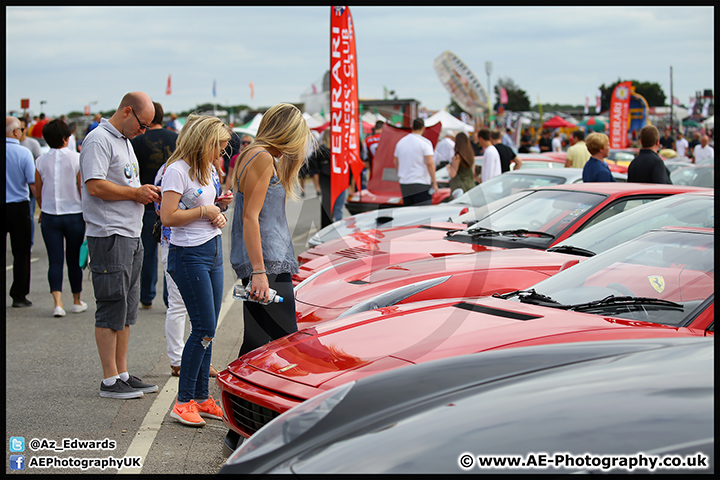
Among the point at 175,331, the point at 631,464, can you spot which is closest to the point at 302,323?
the point at 175,331

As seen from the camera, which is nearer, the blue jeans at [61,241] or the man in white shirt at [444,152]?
the blue jeans at [61,241]

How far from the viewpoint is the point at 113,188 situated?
13.7ft

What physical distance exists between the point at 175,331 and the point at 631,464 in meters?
3.66

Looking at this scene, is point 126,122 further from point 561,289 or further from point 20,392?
point 561,289

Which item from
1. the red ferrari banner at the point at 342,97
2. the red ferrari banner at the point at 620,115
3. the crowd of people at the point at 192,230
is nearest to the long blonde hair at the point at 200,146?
the crowd of people at the point at 192,230

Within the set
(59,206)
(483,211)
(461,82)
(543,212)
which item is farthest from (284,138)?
(461,82)

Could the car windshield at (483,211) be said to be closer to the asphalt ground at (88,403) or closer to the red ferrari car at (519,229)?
the red ferrari car at (519,229)

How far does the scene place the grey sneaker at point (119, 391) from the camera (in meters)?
4.32

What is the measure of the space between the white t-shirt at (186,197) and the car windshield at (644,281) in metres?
1.78

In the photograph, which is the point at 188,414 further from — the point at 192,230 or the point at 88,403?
the point at 192,230

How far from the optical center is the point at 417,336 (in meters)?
2.92

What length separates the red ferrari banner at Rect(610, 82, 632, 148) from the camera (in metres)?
28.0

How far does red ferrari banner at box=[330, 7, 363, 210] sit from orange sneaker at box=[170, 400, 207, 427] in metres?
4.04

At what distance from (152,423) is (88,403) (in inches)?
23.8
